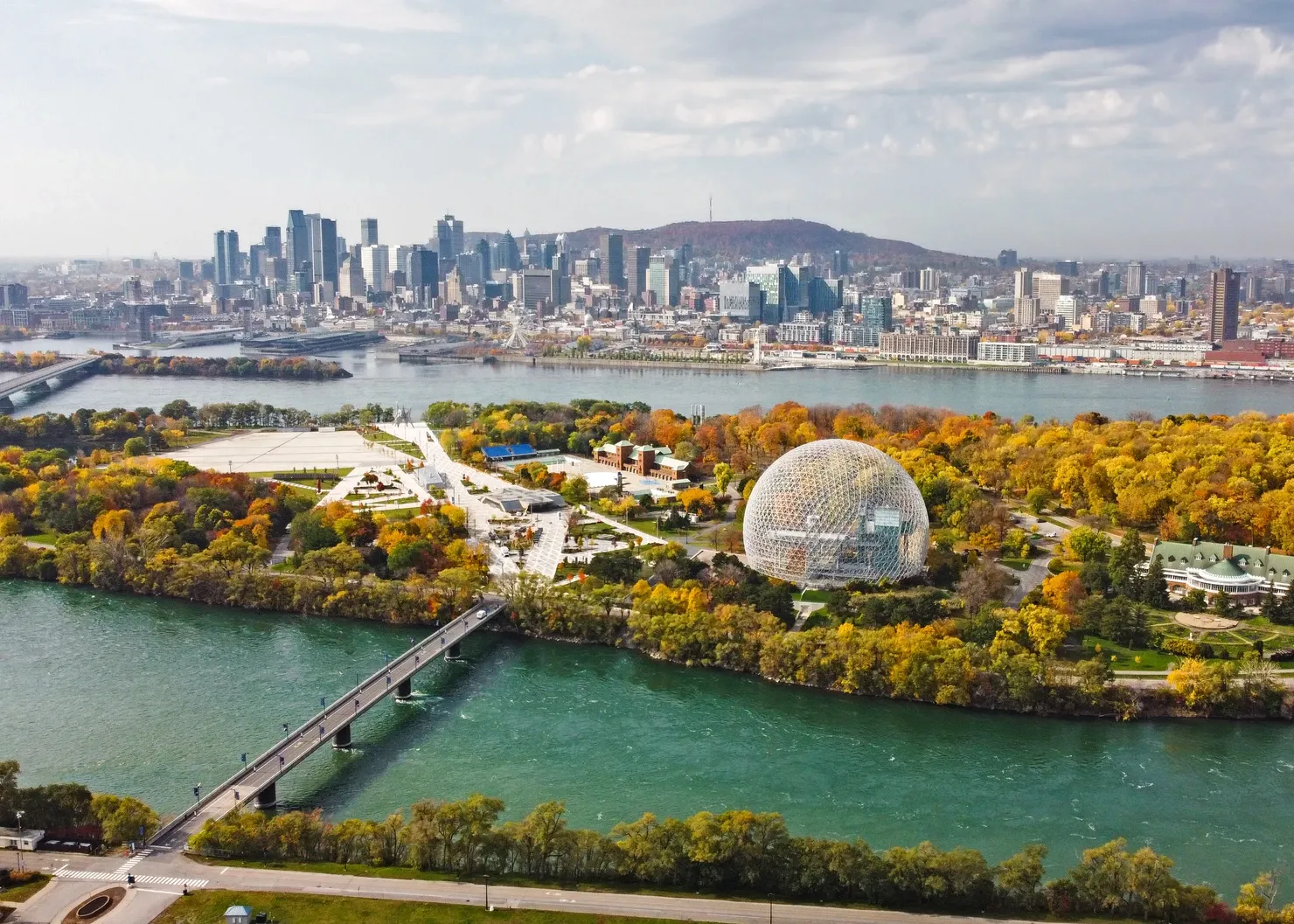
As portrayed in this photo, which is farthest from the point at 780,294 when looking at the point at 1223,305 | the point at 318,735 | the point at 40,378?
the point at 318,735

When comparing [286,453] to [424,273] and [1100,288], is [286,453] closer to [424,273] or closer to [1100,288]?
[424,273]

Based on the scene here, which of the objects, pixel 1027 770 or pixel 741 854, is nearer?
pixel 741 854

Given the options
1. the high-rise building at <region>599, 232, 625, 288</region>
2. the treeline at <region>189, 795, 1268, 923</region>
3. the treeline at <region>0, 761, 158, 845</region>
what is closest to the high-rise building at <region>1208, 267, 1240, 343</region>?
the high-rise building at <region>599, 232, 625, 288</region>

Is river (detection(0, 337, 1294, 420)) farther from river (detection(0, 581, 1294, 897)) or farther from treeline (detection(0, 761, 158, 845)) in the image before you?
treeline (detection(0, 761, 158, 845))

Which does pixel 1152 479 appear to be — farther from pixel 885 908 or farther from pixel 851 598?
pixel 885 908

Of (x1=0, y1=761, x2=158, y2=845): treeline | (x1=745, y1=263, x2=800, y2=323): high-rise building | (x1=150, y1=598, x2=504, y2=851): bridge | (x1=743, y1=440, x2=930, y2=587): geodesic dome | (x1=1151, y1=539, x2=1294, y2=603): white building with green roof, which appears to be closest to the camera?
(x1=0, y1=761, x2=158, y2=845): treeline

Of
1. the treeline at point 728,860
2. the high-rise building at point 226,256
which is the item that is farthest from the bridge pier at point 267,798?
the high-rise building at point 226,256

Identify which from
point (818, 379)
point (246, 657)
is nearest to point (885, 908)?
point (246, 657)
